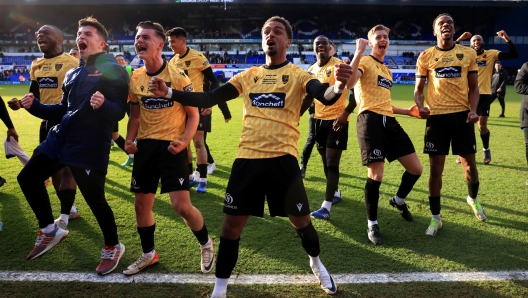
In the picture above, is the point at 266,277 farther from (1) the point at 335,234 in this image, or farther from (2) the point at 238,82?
(2) the point at 238,82

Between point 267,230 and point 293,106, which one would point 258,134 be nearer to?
point 293,106

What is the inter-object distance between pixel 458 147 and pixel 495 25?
5351cm

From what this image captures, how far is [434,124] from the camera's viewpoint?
477 centimetres

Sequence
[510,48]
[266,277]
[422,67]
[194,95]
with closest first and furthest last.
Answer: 1. [194,95]
2. [266,277]
3. [422,67]
4. [510,48]

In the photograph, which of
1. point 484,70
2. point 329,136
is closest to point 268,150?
point 329,136

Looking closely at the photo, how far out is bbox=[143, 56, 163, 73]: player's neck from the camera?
366cm

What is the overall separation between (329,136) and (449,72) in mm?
1695

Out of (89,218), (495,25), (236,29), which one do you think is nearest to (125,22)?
(236,29)

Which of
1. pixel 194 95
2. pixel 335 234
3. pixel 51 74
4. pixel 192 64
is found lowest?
pixel 335 234

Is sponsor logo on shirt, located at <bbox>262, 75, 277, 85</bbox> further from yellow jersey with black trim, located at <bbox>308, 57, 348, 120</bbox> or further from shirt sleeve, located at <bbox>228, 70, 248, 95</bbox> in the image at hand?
yellow jersey with black trim, located at <bbox>308, 57, 348, 120</bbox>

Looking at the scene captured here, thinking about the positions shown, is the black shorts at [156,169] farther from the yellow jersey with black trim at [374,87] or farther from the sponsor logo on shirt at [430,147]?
the sponsor logo on shirt at [430,147]

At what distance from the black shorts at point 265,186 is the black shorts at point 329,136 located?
2.22 meters

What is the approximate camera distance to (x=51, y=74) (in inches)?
199

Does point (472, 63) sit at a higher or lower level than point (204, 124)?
higher
